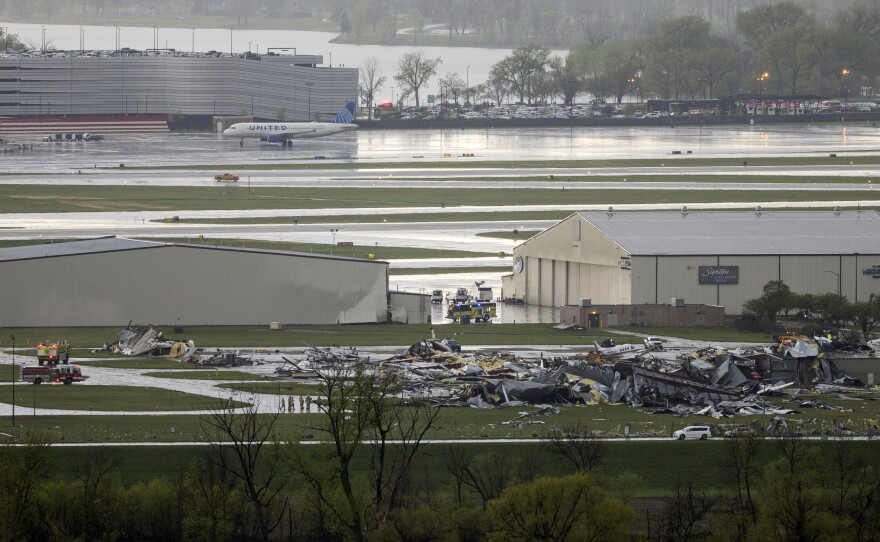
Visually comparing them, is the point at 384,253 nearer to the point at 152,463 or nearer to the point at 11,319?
the point at 11,319

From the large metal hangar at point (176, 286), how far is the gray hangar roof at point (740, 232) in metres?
13.9

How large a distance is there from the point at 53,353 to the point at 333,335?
42.9 ft

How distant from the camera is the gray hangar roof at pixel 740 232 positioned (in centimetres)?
7512

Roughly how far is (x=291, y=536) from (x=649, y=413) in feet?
52.9

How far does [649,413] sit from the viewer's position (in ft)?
169

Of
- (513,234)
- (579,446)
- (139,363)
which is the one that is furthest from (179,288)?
(513,234)

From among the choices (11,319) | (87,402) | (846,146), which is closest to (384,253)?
(11,319)

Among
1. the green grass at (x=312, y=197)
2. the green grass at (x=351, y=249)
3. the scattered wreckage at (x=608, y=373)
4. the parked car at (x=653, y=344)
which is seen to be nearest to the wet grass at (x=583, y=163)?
the green grass at (x=312, y=197)

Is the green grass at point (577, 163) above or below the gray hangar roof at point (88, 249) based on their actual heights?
above

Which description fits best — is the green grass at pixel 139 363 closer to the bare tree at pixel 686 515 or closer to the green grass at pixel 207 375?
the green grass at pixel 207 375

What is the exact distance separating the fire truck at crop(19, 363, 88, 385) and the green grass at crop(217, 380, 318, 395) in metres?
5.43

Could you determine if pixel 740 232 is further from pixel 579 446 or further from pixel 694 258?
pixel 579 446

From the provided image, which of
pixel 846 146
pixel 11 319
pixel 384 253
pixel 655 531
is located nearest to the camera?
pixel 655 531

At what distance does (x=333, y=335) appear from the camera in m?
67.1
